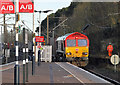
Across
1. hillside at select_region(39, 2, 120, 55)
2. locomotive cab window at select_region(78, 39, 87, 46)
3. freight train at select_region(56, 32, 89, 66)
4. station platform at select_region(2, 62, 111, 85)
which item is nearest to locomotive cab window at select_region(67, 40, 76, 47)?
freight train at select_region(56, 32, 89, 66)

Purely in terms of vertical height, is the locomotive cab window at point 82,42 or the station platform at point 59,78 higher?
the locomotive cab window at point 82,42

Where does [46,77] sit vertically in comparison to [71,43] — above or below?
below

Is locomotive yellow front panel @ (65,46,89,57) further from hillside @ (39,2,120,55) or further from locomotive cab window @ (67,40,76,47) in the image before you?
hillside @ (39,2,120,55)

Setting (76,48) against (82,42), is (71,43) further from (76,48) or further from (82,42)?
(82,42)

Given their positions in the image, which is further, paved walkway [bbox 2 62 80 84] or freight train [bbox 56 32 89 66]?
freight train [bbox 56 32 89 66]

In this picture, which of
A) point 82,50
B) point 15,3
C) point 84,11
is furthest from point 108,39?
point 15,3

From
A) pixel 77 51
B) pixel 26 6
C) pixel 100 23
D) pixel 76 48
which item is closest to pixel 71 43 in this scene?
pixel 76 48

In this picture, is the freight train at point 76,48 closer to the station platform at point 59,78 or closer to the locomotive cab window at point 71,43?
the locomotive cab window at point 71,43

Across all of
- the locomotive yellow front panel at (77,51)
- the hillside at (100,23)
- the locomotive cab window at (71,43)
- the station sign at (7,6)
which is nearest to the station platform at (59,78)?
the station sign at (7,6)

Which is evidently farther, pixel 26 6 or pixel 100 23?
pixel 100 23

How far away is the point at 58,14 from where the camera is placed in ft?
280

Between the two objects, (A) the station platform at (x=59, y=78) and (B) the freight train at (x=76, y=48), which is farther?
(B) the freight train at (x=76, y=48)

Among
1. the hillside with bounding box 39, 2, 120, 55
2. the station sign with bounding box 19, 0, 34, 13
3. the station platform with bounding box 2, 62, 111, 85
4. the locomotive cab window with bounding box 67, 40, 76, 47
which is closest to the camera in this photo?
the station sign with bounding box 19, 0, 34, 13

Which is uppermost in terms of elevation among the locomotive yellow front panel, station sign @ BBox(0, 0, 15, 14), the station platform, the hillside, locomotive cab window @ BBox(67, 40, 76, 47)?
the hillside
